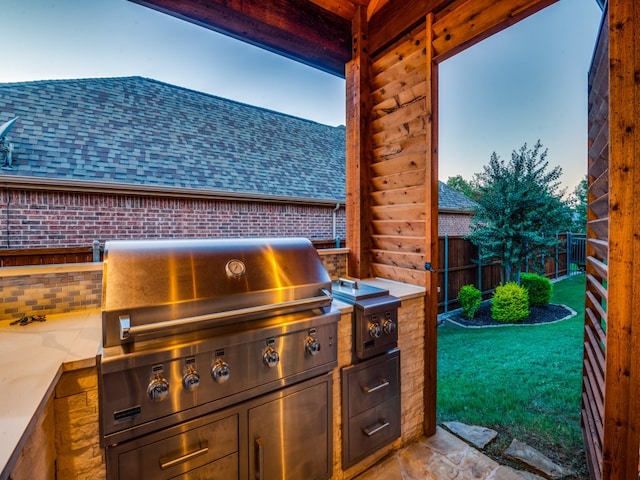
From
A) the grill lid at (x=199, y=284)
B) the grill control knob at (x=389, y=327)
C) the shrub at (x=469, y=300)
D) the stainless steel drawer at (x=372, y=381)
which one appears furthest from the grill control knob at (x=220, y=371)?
the shrub at (x=469, y=300)

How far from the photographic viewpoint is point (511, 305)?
575cm

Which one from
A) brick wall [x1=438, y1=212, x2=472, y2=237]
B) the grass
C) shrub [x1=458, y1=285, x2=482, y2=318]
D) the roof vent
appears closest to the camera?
the grass

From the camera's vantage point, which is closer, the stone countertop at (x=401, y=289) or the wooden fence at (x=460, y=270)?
the stone countertop at (x=401, y=289)

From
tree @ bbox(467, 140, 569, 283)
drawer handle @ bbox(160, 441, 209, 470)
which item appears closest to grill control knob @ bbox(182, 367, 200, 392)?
drawer handle @ bbox(160, 441, 209, 470)

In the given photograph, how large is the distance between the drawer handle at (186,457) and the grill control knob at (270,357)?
434 mm

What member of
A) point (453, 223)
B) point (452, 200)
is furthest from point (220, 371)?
point (452, 200)

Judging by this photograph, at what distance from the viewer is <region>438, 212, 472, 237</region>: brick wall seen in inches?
365

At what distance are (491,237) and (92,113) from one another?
8.22m

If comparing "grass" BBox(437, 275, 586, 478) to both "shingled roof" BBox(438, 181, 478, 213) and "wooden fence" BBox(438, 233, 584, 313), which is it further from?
"shingled roof" BBox(438, 181, 478, 213)

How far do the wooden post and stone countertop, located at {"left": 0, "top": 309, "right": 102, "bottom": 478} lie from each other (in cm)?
214

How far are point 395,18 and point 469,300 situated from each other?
5349 mm

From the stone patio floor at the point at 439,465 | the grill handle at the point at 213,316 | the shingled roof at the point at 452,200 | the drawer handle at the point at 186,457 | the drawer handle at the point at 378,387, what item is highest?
the shingled roof at the point at 452,200

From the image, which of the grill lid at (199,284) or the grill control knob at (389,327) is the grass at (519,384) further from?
the grill lid at (199,284)

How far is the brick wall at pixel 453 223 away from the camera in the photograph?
365 inches
